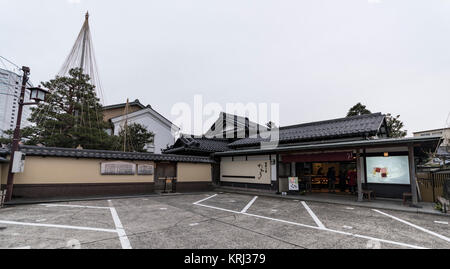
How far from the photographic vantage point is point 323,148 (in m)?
11.2

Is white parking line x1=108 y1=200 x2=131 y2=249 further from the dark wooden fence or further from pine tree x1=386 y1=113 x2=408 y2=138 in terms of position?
pine tree x1=386 y1=113 x2=408 y2=138

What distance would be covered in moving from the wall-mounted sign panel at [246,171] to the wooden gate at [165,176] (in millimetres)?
4618

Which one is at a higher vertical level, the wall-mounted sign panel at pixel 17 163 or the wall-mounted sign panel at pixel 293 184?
the wall-mounted sign panel at pixel 17 163

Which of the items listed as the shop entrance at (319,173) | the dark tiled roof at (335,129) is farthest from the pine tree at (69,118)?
the shop entrance at (319,173)

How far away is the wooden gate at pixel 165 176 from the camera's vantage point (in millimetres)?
14078

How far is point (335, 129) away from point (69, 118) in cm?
1749

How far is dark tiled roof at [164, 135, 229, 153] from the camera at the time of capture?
1839cm

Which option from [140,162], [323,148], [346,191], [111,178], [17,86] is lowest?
[346,191]

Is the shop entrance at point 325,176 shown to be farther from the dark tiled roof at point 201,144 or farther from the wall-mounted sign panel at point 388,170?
the dark tiled roof at point 201,144

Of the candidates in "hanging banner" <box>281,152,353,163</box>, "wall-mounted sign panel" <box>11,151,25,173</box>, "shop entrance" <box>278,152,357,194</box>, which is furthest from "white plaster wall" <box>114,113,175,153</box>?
"hanging banner" <box>281,152,353,163</box>

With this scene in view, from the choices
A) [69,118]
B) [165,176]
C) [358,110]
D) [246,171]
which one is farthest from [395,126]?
[69,118]
